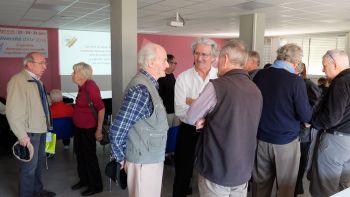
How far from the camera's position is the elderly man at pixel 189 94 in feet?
7.85

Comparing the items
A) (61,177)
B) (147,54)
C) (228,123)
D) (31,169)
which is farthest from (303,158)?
(61,177)

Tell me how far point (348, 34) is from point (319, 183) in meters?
8.45

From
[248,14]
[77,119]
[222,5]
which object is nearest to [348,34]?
[248,14]

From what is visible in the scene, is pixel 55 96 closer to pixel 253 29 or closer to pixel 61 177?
pixel 61 177

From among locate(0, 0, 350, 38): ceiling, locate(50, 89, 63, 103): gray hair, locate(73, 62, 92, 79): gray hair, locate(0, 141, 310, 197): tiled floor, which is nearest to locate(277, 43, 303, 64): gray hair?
locate(0, 141, 310, 197): tiled floor

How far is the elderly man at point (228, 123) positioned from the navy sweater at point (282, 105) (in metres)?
0.49

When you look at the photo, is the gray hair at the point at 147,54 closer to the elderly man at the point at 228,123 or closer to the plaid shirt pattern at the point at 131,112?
the plaid shirt pattern at the point at 131,112

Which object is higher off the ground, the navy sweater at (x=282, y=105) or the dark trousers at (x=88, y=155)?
the navy sweater at (x=282, y=105)

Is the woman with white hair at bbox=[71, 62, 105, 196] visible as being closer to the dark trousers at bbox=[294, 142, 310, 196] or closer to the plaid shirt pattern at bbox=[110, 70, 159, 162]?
the plaid shirt pattern at bbox=[110, 70, 159, 162]

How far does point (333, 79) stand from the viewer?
2.23 m

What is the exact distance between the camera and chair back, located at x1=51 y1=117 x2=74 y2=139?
3896 mm

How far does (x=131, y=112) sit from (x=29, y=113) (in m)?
1.45

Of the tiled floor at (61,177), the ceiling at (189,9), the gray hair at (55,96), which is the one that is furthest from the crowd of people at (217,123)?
the ceiling at (189,9)

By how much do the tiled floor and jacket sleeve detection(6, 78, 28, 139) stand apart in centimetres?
102
